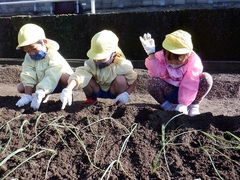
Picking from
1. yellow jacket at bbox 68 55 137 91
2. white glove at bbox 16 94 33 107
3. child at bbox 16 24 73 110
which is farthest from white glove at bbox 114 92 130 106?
white glove at bbox 16 94 33 107

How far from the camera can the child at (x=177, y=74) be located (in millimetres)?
2695

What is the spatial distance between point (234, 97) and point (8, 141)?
2.82 meters

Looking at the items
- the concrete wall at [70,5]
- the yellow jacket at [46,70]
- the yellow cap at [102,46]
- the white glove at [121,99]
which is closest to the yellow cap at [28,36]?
the yellow jacket at [46,70]

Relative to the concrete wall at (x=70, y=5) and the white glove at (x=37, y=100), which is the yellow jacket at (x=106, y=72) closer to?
the white glove at (x=37, y=100)

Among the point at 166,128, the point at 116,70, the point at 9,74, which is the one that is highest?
the point at 116,70

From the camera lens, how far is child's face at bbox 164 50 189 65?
2.74 meters

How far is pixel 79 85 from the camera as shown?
2996mm

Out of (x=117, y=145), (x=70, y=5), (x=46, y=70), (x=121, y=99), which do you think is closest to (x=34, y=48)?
(x=46, y=70)

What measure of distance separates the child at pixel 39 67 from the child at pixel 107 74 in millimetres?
254

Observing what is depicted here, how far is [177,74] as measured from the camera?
2.91 meters

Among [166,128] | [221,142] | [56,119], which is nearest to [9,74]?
[56,119]

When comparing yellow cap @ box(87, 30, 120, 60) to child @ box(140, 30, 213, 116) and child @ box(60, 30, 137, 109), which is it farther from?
child @ box(140, 30, 213, 116)

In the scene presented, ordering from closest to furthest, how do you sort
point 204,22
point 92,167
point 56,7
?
point 92,167
point 204,22
point 56,7

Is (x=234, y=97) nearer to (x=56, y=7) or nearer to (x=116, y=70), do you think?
(x=116, y=70)
